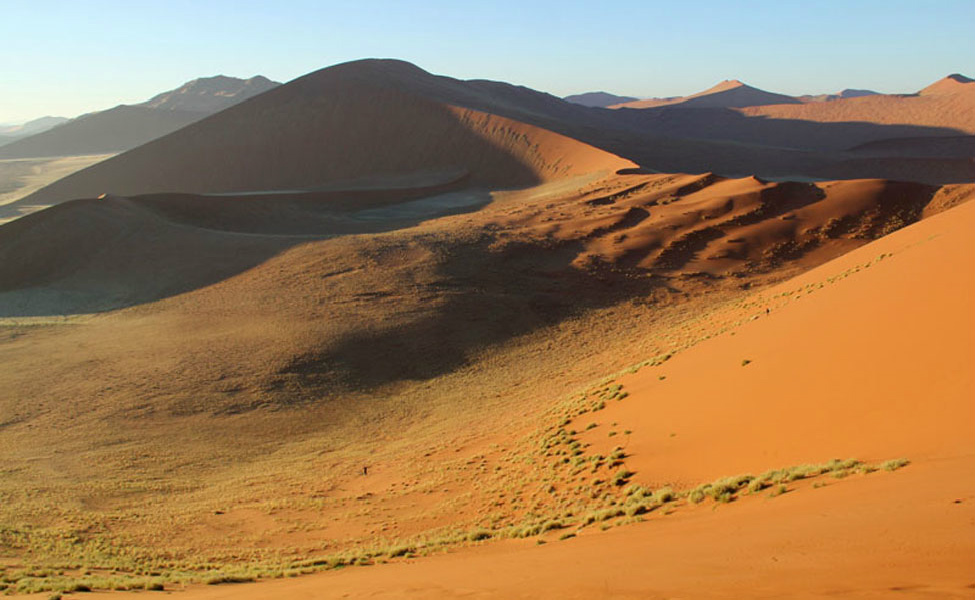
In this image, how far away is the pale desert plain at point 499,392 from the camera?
7258mm

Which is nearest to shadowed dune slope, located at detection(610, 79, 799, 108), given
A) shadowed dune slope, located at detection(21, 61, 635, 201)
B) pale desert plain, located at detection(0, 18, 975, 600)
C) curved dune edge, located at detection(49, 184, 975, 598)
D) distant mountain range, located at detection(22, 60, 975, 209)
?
distant mountain range, located at detection(22, 60, 975, 209)

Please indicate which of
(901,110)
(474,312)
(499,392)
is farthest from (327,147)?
(901,110)

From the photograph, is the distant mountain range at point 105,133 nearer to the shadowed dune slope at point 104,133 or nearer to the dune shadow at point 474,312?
the shadowed dune slope at point 104,133

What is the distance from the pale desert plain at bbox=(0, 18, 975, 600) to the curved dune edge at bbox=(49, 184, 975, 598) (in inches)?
2.1

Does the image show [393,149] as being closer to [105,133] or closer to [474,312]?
[474,312]

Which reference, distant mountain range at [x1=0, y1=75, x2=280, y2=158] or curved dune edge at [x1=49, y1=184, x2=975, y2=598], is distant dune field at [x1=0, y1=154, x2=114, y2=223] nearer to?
distant mountain range at [x1=0, y1=75, x2=280, y2=158]

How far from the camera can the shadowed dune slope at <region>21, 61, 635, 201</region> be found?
57312 mm

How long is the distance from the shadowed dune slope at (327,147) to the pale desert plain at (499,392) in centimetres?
476

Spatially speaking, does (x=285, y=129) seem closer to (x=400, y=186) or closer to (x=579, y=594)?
(x=400, y=186)

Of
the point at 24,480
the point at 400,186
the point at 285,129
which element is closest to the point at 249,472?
the point at 24,480

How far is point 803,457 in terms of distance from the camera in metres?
9.39

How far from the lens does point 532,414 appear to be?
17.6 meters

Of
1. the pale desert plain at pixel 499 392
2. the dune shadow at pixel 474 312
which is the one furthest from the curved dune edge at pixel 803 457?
the dune shadow at pixel 474 312

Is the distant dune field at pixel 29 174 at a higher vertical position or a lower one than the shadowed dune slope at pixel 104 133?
lower
